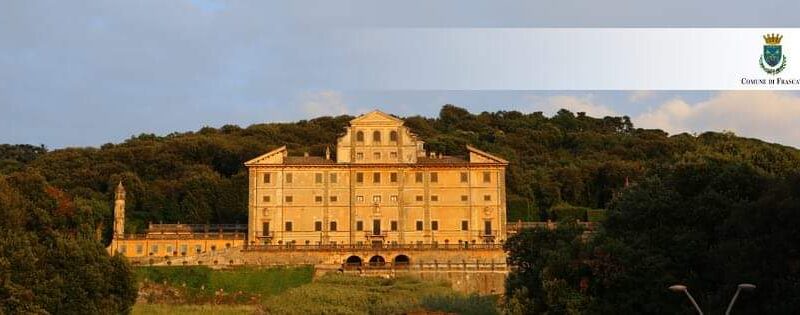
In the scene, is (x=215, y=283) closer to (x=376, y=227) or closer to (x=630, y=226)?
(x=376, y=227)

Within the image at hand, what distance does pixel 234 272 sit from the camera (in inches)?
2179

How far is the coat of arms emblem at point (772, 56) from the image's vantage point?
39844 millimetres

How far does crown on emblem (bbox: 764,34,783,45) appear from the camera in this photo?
39.8 m

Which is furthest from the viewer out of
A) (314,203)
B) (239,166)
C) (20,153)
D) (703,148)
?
(20,153)

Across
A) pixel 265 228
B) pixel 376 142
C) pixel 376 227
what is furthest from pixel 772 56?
pixel 265 228

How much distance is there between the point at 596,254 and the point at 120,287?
17.2 m

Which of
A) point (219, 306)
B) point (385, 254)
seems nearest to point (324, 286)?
point (219, 306)

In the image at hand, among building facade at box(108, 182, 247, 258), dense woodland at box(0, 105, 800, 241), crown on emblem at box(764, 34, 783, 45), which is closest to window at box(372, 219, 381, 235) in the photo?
building facade at box(108, 182, 247, 258)

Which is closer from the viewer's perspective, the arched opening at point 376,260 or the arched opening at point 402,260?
the arched opening at point 402,260

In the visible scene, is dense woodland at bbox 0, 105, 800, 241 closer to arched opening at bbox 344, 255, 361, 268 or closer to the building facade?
the building facade

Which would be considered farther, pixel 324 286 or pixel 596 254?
pixel 324 286

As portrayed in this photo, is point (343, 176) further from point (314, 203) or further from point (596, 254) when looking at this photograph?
point (596, 254)

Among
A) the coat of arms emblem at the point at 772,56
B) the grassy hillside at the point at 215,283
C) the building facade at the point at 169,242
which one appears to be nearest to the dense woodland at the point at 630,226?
the coat of arms emblem at the point at 772,56

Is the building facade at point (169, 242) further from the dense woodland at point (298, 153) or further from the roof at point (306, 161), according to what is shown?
the roof at point (306, 161)
